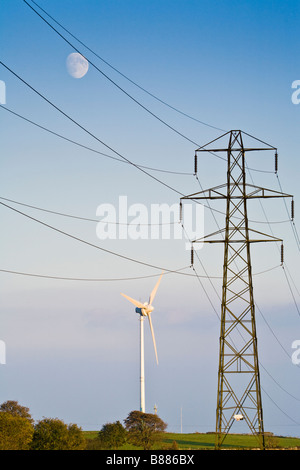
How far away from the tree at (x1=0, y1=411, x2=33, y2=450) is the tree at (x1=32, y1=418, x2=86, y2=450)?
285 centimetres

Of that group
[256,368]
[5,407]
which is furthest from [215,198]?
[5,407]

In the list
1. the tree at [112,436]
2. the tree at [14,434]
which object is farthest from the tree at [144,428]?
the tree at [14,434]

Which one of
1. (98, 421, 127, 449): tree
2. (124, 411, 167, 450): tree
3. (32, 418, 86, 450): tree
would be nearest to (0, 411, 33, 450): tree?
(32, 418, 86, 450): tree

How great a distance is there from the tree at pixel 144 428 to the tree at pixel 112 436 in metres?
4.97

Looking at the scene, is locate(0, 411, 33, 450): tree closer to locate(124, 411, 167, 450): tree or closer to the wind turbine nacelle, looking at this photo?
the wind turbine nacelle

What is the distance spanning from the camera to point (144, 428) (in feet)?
499

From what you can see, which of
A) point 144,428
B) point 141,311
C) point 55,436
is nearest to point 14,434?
point 55,436

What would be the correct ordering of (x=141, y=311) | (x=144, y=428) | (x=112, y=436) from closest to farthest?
(x=141, y=311) < (x=112, y=436) < (x=144, y=428)

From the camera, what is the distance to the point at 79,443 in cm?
11450

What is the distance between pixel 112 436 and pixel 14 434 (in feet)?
102

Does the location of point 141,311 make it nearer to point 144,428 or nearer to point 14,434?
point 14,434

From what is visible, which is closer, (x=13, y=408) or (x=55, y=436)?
(x=55, y=436)

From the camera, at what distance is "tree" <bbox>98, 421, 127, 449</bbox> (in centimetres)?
14038
